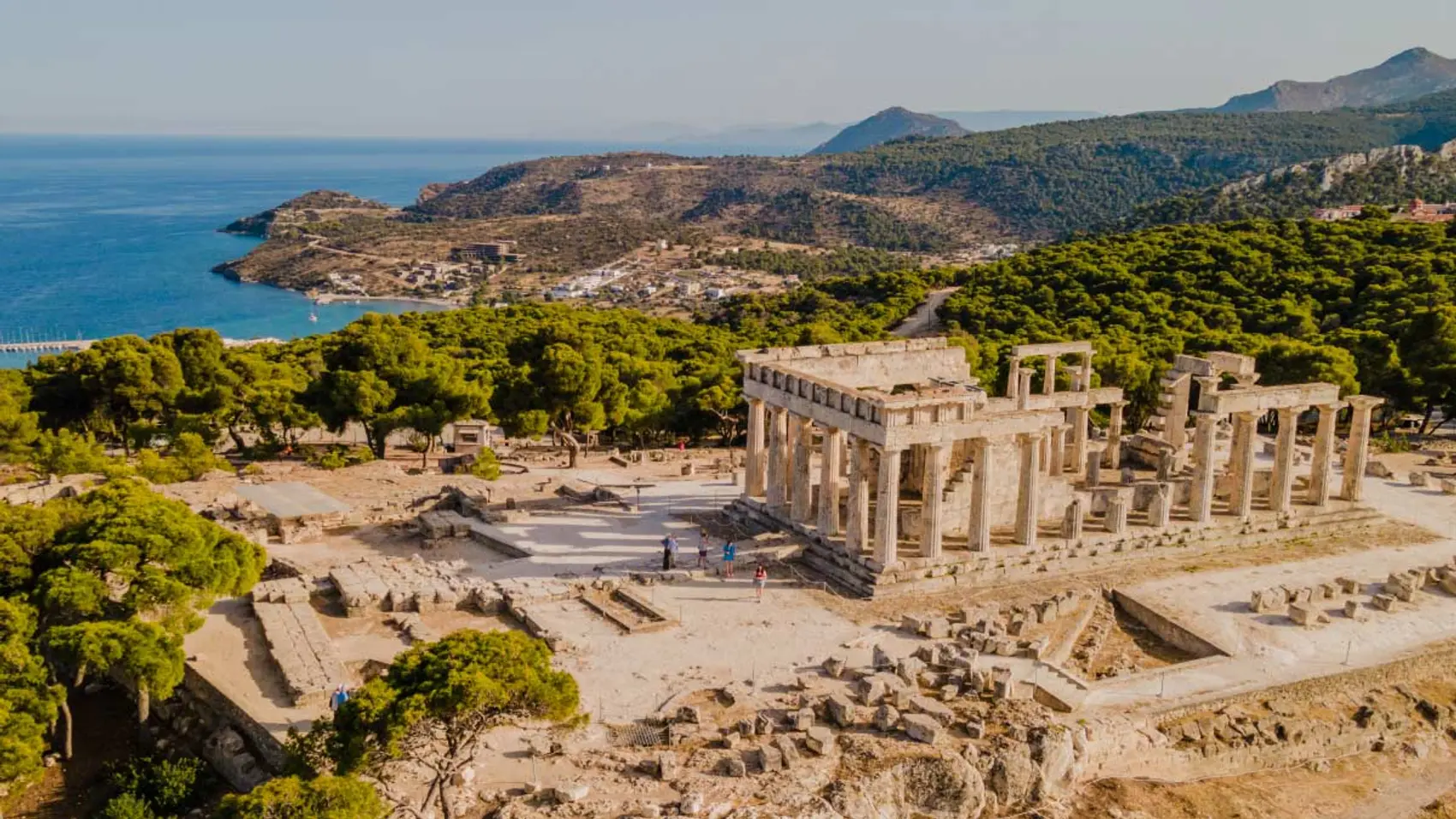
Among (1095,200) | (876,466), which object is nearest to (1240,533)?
(876,466)

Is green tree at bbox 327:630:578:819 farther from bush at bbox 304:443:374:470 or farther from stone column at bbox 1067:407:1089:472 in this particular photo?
bush at bbox 304:443:374:470

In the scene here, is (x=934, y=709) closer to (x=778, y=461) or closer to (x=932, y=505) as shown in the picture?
(x=932, y=505)

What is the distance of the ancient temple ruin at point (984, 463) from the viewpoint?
29750mm

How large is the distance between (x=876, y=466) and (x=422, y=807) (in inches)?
694

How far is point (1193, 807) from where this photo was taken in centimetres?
2214

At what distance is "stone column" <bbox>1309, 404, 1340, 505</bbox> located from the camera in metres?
34.9

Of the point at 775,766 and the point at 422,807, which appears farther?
the point at 775,766

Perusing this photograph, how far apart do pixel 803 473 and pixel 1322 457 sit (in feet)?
51.9

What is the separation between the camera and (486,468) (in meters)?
41.0

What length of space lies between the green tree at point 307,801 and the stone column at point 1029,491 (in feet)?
62.7

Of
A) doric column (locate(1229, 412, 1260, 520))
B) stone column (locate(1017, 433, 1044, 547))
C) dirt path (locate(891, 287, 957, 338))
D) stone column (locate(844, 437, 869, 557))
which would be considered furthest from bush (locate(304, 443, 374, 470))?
dirt path (locate(891, 287, 957, 338))

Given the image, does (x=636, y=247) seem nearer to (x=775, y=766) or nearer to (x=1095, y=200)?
(x=1095, y=200)

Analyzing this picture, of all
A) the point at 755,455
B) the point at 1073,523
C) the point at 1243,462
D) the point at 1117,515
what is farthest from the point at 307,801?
the point at 1243,462

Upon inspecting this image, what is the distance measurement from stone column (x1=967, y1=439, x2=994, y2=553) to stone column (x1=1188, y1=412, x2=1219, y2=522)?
21.8 ft
